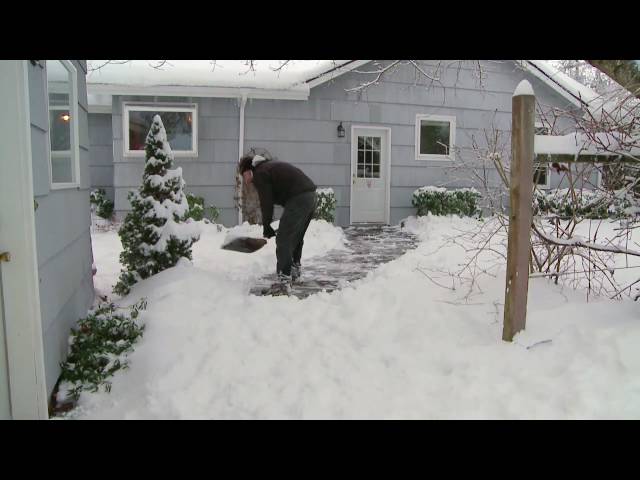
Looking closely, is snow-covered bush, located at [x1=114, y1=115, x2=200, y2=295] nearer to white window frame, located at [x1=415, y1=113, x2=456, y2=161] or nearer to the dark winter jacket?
the dark winter jacket

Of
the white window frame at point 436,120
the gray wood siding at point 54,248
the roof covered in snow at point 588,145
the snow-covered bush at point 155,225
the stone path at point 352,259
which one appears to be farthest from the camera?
the white window frame at point 436,120

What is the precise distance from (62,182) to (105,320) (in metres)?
1.20

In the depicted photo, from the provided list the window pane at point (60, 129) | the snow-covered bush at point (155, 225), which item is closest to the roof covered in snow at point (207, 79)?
the snow-covered bush at point (155, 225)

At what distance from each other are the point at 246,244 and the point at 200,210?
4788 millimetres

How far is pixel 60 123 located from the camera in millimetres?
4145

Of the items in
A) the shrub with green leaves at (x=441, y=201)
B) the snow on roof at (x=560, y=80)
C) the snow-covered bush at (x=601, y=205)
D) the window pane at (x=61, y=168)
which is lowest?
the shrub with green leaves at (x=441, y=201)

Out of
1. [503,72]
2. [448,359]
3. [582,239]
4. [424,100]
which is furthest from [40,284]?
[503,72]

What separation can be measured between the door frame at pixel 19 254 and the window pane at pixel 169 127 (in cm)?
788

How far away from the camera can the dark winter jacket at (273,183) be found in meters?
Result: 5.57

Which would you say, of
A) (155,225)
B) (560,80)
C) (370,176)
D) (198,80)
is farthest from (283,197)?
(560,80)

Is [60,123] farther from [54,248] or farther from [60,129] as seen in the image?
[54,248]

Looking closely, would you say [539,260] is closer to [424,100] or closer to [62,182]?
[62,182]

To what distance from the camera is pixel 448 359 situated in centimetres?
328

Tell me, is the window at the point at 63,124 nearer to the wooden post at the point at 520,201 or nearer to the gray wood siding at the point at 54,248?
the gray wood siding at the point at 54,248
